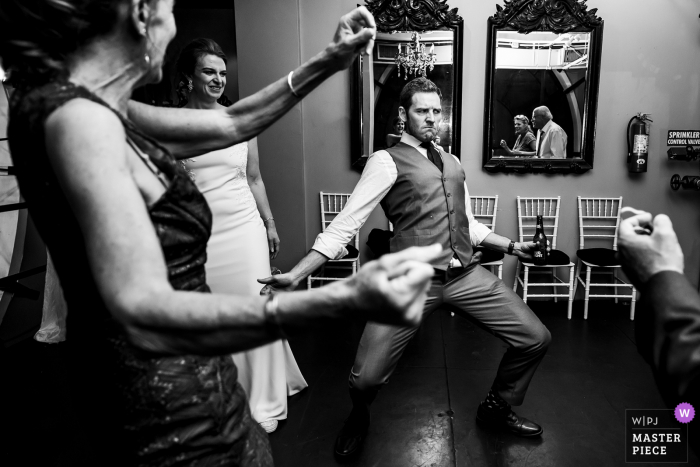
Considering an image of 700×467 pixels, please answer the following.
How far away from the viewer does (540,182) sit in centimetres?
455

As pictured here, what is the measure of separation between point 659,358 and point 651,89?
4.39m

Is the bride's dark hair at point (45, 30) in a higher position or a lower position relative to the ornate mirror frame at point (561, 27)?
lower

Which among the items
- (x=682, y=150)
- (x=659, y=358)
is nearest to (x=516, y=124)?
(x=682, y=150)

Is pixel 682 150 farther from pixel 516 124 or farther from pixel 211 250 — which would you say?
pixel 211 250

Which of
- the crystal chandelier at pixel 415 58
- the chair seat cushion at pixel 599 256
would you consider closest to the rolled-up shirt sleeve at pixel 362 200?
the crystal chandelier at pixel 415 58

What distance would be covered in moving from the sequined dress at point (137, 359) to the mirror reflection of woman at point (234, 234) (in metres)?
1.67

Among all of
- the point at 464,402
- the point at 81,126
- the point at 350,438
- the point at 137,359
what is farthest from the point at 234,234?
the point at 81,126

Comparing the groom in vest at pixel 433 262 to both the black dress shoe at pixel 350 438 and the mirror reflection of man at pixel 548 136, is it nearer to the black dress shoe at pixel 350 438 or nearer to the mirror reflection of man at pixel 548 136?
the black dress shoe at pixel 350 438

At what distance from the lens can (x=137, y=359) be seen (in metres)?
0.74

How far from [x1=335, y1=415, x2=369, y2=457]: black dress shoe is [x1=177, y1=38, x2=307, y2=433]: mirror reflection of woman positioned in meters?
0.39

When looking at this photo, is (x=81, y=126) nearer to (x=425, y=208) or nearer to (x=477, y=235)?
(x=425, y=208)

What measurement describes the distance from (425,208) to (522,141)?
2636 mm

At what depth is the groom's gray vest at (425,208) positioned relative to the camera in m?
2.33

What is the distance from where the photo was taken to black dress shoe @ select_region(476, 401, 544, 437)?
2.43 meters
